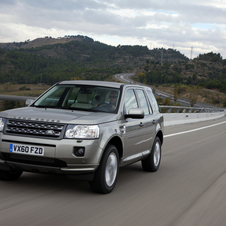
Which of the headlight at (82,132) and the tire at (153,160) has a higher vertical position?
the headlight at (82,132)

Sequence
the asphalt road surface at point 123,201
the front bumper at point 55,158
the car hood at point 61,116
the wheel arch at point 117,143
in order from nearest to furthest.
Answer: the asphalt road surface at point 123,201 → the front bumper at point 55,158 → the car hood at point 61,116 → the wheel arch at point 117,143

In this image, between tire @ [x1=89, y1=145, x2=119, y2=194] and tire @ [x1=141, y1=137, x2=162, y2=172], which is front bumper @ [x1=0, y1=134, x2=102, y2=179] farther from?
tire @ [x1=141, y1=137, x2=162, y2=172]

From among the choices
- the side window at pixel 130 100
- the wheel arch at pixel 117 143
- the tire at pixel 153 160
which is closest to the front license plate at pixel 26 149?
the wheel arch at pixel 117 143

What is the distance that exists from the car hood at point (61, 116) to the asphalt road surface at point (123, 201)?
1.09m

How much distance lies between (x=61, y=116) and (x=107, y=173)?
1.11 m

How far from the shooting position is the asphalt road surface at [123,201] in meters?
4.32

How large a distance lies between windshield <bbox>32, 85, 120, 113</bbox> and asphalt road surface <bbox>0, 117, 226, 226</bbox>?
1.26m

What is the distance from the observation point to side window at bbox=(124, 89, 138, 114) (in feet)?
20.6

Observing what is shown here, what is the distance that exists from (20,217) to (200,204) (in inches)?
103

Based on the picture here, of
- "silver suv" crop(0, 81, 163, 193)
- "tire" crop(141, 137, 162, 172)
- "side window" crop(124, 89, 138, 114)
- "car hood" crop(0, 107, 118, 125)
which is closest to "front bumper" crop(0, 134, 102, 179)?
"silver suv" crop(0, 81, 163, 193)

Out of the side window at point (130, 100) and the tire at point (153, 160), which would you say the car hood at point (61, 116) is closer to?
the side window at point (130, 100)

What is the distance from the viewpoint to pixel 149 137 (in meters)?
7.15

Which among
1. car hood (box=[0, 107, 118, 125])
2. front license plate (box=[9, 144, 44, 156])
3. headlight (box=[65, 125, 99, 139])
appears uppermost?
car hood (box=[0, 107, 118, 125])

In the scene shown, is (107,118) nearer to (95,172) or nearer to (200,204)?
(95,172)
